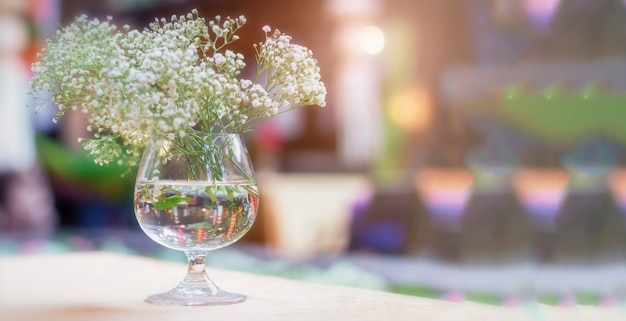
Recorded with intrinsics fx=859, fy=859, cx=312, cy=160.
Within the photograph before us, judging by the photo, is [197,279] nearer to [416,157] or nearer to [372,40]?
[416,157]

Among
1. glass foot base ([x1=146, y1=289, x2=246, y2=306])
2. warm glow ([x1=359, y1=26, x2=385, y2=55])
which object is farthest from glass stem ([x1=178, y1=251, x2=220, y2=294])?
warm glow ([x1=359, y1=26, x2=385, y2=55])

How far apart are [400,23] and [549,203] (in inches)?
101

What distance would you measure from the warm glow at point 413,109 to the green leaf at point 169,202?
476 cm

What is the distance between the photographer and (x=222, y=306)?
127 cm

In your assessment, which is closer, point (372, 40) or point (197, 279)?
point (197, 279)

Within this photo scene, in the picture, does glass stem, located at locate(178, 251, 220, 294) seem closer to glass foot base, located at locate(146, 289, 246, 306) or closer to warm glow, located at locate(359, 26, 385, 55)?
glass foot base, located at locate(146, 289, 246, 306)

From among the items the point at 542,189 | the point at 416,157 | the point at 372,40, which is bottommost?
the point at 542,189

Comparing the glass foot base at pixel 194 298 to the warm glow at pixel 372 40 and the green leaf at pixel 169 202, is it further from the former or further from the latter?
the warm glow at pixel 372 40

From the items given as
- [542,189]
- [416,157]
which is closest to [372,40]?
[416,157]

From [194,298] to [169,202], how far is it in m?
0.17

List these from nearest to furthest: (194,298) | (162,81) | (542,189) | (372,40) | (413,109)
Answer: (162,81) < (194,298) < (542,189) < (413,109) < (372,40)

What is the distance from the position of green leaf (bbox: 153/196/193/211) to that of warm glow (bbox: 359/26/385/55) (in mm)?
5231

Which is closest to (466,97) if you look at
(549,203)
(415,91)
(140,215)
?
(415,91)

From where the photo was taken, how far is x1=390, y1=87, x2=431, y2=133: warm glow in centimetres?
589
